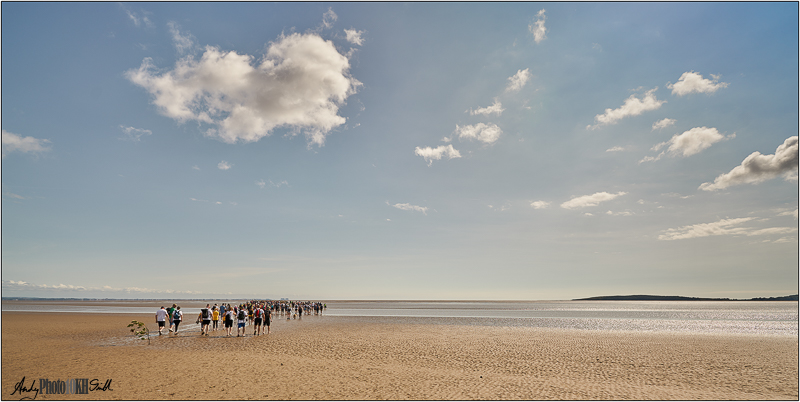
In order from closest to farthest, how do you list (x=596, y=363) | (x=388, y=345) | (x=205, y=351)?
(x=596, y=363) < (x=205, y=351) < (x=388, y=345)

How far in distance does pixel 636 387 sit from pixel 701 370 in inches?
216

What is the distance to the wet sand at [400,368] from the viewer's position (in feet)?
37.9

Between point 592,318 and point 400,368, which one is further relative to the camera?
point 592,318

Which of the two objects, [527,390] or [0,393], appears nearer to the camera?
[0,393]

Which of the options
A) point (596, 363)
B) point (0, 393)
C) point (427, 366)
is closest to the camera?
point (0, 393)

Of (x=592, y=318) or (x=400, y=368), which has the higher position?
(x=400, y=368)

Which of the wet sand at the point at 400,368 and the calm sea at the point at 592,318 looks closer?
the wet sand at the point at 400,368

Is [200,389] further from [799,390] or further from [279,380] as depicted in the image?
[799,390]

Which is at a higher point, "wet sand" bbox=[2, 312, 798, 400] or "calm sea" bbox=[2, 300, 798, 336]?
"wet sand" bbox=[2, 312, 798, 400]

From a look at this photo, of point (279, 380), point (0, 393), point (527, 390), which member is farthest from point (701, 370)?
point (0, 393)

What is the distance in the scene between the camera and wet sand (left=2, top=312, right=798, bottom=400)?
11.6 metres

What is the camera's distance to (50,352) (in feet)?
57.0

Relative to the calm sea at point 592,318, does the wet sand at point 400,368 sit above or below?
above

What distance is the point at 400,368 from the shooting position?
584 inches
